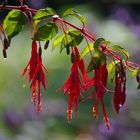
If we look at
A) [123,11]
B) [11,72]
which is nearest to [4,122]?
[11,72]

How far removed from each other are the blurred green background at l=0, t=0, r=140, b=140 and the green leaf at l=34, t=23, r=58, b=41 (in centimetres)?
122

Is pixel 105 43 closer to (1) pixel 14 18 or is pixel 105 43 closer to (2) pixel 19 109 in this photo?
(1) pixel 14 18

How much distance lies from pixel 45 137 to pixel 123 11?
174cm

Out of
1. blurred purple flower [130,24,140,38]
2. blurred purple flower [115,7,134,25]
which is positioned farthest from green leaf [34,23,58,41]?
blurred purple flower [115,7,134,25]

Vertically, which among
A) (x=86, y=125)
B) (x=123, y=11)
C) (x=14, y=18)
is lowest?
(x=86, y=125)

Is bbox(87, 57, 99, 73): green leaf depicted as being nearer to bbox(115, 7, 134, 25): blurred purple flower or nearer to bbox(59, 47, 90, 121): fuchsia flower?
bbox(59, 47, 90, 121): fuchsia flower

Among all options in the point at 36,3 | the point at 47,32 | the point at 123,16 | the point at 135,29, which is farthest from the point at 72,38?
the point at 36,3

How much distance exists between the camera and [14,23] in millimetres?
686

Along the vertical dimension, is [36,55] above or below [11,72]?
above

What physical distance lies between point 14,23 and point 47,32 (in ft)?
0.16

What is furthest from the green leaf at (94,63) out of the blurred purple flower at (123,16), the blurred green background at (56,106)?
the blurred purple flower at (123,16)

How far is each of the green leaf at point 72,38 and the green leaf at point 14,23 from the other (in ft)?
0.23

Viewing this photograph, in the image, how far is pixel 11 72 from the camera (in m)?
3.08

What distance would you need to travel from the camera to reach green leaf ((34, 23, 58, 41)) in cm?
68
